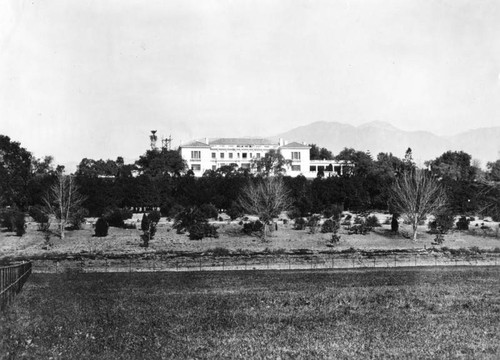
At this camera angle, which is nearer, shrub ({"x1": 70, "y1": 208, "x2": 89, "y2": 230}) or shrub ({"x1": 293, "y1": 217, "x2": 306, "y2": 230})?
shrub ({"x1": 70, "y1": 208, "x2": 89, "y2": 230})

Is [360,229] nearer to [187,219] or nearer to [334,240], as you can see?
[334,240]

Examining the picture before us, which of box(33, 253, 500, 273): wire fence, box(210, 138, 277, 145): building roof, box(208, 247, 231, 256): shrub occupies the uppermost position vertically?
box(210, 138, 277, 145): building roof

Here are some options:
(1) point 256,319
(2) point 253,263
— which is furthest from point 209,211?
(1) point 256,319

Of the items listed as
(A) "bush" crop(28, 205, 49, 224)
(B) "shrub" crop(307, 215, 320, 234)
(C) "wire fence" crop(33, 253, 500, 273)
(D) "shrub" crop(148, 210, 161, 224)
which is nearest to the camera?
(C) "wire fence" crop(33, 253, 500, 273)

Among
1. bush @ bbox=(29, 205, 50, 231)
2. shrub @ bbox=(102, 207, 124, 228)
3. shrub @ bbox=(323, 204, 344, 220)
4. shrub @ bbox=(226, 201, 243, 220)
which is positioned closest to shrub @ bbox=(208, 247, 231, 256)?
shrub @ bbox=(102, 207, 124, 228)

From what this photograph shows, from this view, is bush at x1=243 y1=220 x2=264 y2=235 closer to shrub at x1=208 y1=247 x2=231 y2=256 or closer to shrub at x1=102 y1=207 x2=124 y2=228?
shrub at x1=208 y1=247 x2=231 y2=256

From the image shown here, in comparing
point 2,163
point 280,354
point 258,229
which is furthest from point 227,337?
point 2,163
